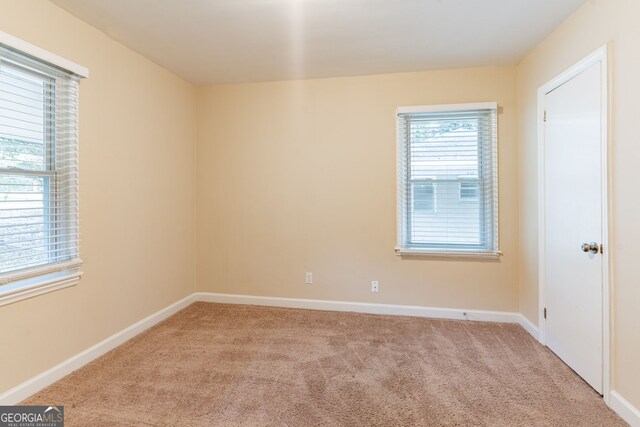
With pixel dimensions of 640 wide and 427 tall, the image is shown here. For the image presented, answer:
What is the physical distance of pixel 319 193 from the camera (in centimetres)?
365

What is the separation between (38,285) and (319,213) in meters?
2.46

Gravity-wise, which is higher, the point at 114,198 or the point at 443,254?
the point at 114,198

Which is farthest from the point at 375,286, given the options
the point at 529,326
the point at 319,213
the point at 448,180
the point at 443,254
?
the point at 529,326

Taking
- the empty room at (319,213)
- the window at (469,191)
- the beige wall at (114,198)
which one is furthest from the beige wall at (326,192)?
the beige wall at (114,198)

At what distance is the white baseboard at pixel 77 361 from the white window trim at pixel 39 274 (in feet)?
1.80

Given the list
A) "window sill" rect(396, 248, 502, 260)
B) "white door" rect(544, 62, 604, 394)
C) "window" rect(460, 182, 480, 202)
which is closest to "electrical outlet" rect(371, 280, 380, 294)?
"window sill" rect(396, 248, 502, 260)

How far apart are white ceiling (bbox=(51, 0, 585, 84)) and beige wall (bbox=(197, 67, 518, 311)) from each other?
335mm

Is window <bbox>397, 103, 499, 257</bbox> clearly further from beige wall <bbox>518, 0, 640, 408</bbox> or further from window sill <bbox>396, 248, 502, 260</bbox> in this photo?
beige wall <bbox>518, 0, 640, 408</bbox>

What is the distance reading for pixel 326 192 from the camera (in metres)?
3.63

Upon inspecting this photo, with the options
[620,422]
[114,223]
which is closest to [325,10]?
[114,223]

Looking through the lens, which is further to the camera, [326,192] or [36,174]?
[326,192]

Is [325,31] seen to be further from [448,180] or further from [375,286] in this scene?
[375,286]

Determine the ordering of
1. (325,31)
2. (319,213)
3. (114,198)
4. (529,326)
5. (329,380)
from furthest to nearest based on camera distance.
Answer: (319,213)
(529,326)
(114,198)
(325,31)
(329,380)

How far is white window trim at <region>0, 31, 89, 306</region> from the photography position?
1924 mm
